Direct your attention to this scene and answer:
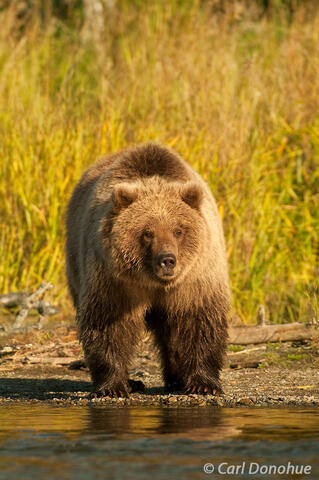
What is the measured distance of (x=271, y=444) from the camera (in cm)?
447

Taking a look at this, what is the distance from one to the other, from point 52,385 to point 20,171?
3394 mm

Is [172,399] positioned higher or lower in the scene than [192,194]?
lower

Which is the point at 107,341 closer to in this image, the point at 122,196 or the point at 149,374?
the point at 122,196

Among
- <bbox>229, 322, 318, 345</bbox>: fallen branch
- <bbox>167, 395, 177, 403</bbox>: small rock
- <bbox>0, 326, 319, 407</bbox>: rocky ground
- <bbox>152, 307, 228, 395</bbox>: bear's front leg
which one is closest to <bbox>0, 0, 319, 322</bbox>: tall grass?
<bbox>229, 322, 318, 345</bbox>: fallen branch

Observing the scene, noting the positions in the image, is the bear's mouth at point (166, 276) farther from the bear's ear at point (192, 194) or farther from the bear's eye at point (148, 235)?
the bear's ear at point (192, 194)

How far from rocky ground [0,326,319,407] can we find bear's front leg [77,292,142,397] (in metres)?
0.13

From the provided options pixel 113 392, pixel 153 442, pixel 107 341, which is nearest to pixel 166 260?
pixel 107 341

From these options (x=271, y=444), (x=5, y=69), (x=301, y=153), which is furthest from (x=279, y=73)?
(x=271, y=444)

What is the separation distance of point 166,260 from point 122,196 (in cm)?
59

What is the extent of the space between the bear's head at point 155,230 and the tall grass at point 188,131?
235 cm

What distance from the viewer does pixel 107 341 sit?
6137 mm

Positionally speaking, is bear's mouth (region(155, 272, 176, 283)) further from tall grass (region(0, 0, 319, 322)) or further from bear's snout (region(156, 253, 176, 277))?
tall grass (region(0, 0, 319, 322))

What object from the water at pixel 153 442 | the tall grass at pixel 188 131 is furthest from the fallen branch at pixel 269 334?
the water at pixel 153 442

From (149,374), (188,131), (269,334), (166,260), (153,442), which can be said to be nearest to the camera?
(153,442)
